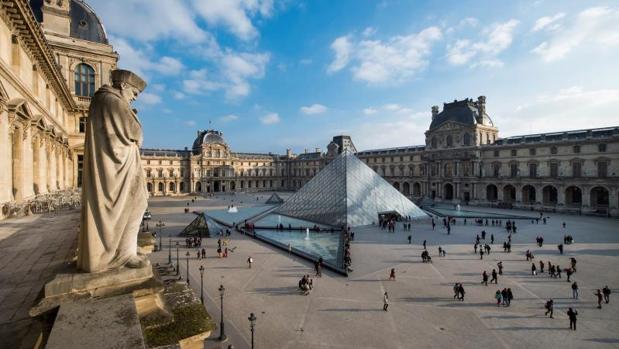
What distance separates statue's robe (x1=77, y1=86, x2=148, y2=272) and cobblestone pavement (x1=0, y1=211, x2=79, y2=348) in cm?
43

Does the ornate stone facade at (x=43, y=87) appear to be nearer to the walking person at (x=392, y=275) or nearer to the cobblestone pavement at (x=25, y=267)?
the cobblestone pavement at (x=25, y=267)

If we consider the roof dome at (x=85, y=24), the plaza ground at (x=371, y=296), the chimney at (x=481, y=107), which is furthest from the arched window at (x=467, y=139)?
the roof dome at (x=85, y=24)

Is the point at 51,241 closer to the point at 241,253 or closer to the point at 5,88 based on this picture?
the point at 5,88

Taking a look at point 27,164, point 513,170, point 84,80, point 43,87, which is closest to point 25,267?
point 27,164

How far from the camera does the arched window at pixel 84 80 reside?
944 inches

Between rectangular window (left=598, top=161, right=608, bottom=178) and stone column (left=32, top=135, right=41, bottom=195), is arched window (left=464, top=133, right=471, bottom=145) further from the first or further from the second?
stone column (left=32, top=135, right=41, bottom=195)

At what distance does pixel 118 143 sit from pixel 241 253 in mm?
16351

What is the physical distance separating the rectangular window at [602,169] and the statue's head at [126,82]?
44.6 m

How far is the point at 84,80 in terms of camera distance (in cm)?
2438

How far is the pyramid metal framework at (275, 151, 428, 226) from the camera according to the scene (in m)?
Answer: 28.3

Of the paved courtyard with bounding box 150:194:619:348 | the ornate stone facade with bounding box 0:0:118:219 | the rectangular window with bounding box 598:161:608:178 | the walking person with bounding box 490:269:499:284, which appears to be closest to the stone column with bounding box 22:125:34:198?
the ornate stone facade with bounding box 0:0:118:219

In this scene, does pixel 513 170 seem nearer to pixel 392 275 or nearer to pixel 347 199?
pixel 347 199

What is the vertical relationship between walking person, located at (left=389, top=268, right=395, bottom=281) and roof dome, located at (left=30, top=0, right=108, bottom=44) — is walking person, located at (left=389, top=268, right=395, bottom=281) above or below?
below

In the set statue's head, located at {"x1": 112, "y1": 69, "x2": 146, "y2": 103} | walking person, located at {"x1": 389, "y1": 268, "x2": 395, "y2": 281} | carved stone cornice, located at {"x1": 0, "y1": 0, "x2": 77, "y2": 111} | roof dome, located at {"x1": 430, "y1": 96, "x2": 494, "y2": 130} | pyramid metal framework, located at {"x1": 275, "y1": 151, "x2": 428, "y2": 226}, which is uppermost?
roof dome, located at {"x1": 430, "y1": 96, "x2": 494, "y2": 130}
